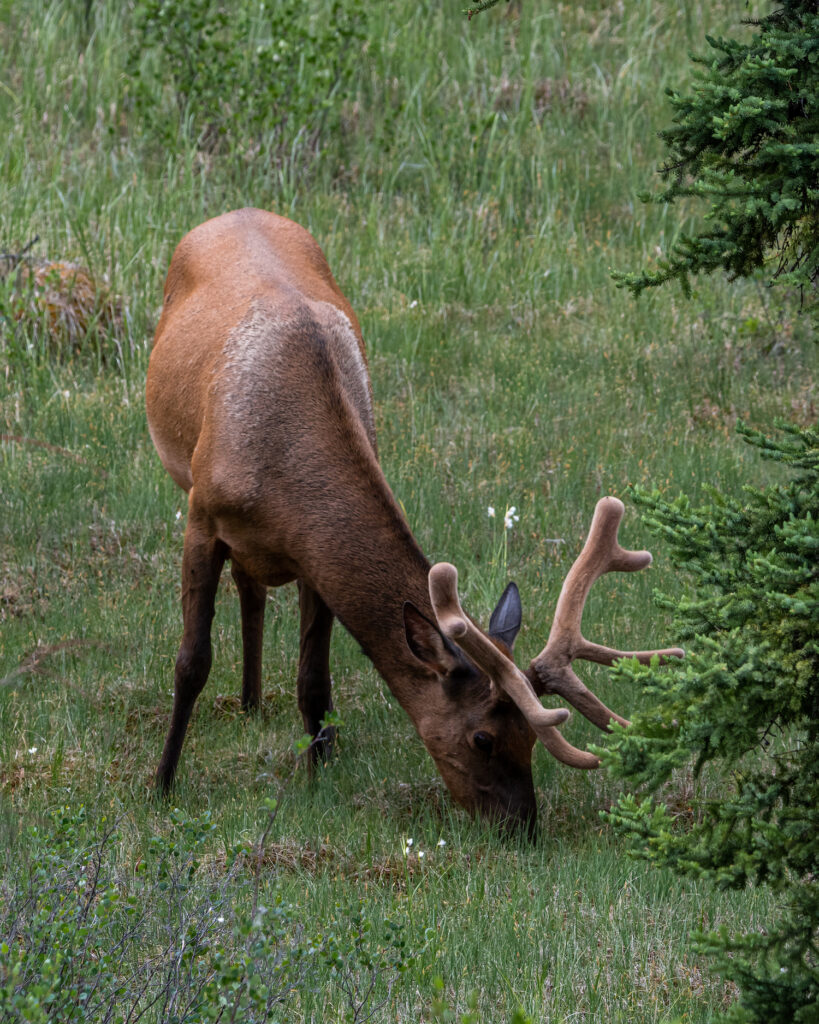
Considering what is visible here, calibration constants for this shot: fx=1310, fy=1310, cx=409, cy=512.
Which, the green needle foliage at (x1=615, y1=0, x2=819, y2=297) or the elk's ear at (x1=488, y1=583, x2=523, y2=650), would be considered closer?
the green needle foliage at (x1=615, y1=0, x2=819, y2=297)

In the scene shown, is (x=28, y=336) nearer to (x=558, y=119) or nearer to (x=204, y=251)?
(x=204, y=251)

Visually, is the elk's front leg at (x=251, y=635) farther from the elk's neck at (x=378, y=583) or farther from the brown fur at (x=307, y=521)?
the elk's neck at (x=378, y=583)

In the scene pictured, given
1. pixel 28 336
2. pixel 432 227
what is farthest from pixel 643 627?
pixel 432 227

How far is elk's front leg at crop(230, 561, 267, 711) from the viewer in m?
6.45

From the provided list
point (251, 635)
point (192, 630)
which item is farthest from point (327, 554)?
point (251, 635)

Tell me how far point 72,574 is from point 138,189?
5216 mm

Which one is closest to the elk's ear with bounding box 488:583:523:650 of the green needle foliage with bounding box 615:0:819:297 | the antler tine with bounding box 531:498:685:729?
the antler tine with bounding box 531:498:685:729

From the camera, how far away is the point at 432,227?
11.7 meters

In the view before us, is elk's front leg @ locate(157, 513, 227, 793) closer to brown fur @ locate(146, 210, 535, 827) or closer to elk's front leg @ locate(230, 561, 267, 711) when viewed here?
brown fur @ locate(146, 210, 535, 827)

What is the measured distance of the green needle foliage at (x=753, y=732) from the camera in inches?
106

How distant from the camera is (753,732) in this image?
2.75 m

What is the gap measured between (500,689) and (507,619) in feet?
1.43

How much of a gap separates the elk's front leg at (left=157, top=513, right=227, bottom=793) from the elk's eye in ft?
4.58

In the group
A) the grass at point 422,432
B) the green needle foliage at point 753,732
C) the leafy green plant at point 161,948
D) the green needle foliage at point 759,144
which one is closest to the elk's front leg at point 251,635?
the grass at point 422,432
